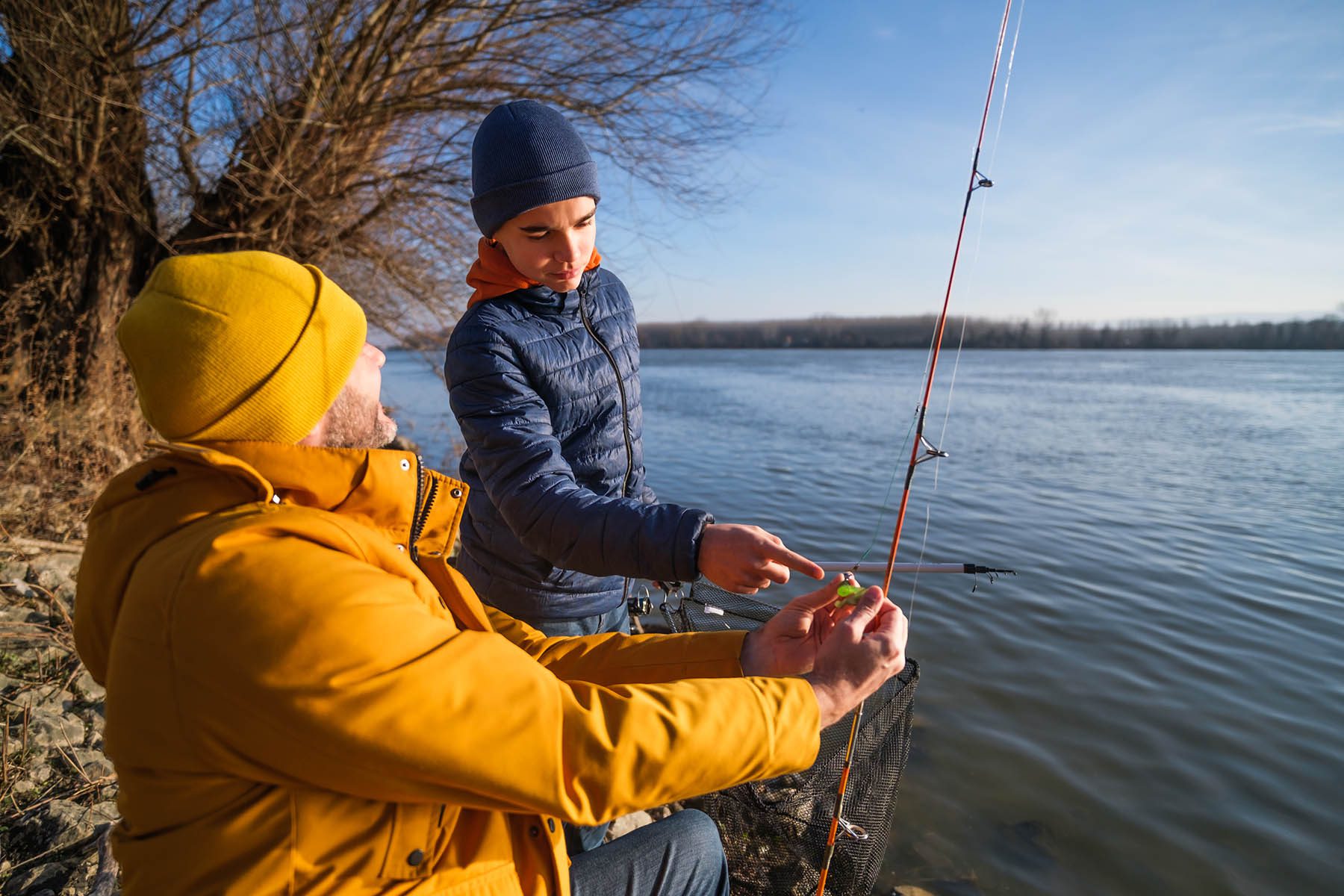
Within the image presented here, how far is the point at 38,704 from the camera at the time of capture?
11.5ft

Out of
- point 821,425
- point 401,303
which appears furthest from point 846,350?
point 401,303

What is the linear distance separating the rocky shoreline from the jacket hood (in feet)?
5.20

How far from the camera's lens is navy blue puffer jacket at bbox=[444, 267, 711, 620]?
1.85 metres

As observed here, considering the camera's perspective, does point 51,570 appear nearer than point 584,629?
No

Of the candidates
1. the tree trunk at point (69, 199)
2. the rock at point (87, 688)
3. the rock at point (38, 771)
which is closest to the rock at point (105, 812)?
the rock at point (38, 771)

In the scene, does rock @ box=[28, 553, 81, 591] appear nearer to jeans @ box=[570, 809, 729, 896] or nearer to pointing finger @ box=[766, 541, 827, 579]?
jeans @ box=[570, 809, 729, 896]

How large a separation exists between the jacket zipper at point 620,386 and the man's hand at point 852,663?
0.89m

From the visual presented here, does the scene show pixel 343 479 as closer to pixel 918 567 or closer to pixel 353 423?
pixel 353 423

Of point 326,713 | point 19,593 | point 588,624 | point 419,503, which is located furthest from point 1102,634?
point 19,593

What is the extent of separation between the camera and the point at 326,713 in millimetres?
1074

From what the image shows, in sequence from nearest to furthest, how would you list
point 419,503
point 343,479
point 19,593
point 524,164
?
point 343,479
point 419,503
point 524,164
point 19,593

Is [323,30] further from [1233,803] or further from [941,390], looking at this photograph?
[941,390]

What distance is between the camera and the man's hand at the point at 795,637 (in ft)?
6.08

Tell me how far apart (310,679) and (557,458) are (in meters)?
1.01
